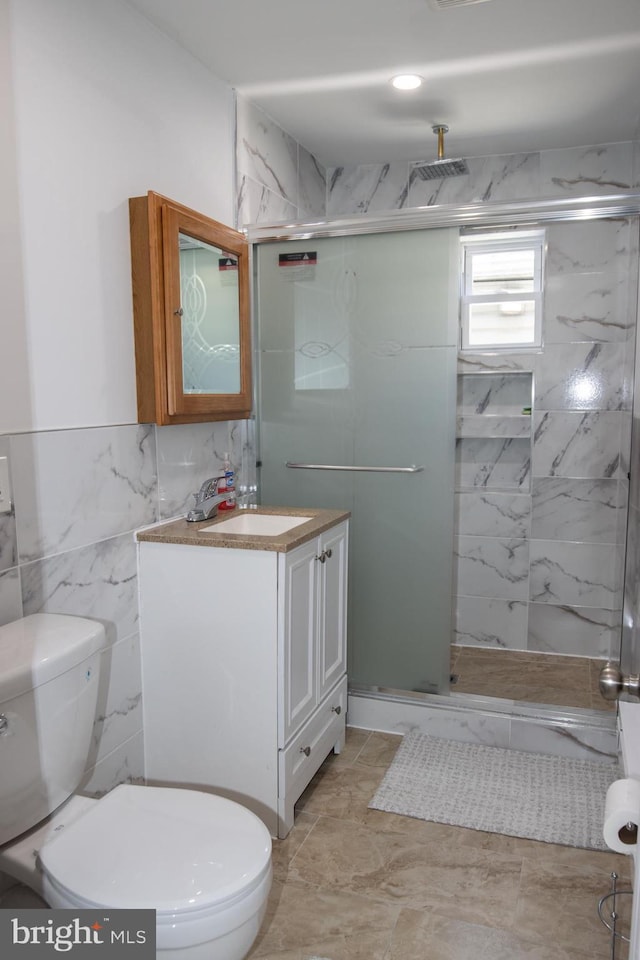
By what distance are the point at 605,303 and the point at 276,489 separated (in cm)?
187

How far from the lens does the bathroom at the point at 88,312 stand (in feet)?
5.73

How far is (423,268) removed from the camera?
2.75 metres

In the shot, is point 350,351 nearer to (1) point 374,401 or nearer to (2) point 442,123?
(1) point 374,401

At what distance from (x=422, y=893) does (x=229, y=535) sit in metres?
1.15

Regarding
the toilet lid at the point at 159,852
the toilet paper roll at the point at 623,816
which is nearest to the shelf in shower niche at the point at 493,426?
the toilet lid at the point at 159,852

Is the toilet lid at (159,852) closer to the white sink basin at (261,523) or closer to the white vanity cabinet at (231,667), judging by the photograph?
the white vanity cabinet at (231,667)

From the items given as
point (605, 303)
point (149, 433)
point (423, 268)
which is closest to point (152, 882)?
point (149, 433)

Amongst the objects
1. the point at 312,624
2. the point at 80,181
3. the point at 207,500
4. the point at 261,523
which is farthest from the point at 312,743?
the point at 80,181

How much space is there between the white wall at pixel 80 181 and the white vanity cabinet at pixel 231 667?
55 cm

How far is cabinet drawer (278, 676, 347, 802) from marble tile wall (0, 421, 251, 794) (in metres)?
0.49

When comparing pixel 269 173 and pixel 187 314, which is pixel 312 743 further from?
pixel 269 173

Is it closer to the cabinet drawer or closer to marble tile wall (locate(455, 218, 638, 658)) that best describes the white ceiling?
marble tile wall (locate(455, 218, 638, 658))

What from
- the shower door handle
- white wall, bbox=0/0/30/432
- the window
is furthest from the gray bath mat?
the window

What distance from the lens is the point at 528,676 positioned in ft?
11.0
